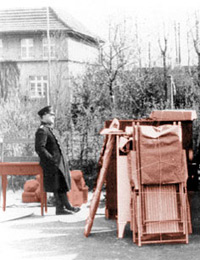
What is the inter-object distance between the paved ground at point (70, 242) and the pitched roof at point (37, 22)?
333 cm

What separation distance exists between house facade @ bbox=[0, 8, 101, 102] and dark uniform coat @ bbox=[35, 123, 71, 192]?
1.00 metres

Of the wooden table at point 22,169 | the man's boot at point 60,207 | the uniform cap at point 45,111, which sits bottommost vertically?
the man's boot at point 60,207

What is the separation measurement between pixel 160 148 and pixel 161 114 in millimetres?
1289

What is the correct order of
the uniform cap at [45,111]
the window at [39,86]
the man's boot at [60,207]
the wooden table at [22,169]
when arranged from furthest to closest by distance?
the window at [39,86] < the uniform cap at [45,111] < the man's boot at [60,207] < the wooden table at [22,169]

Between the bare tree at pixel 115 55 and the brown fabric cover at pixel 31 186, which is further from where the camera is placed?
the bare tree at pixel 115 55

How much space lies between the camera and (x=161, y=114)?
686 centimetres

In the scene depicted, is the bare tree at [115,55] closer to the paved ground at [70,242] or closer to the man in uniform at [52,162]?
the man in uniform at [52,162]

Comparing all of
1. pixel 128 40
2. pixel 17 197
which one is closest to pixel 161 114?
pixel 128 40

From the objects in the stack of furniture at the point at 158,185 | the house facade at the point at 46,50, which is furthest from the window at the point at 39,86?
the stack of furniture at the point at 158,185

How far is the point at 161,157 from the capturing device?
5.64 m

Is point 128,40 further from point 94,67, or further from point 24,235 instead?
point 24,235

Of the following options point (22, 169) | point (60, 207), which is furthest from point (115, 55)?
point (60, 207)

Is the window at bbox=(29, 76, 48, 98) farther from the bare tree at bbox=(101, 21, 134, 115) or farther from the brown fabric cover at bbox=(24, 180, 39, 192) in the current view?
the brown fabric cover at bbox=(24, 180, 39, 192)

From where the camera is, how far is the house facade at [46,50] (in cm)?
834
